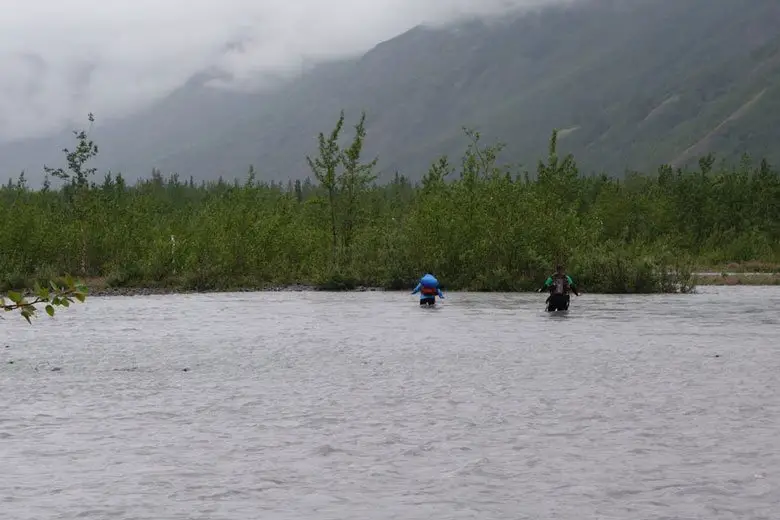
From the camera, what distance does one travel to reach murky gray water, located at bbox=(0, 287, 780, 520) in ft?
37.7

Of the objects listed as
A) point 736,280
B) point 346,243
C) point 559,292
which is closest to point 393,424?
point 559,292

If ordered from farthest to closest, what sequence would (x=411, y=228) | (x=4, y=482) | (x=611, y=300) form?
(x=411, y=228)
(x=611, y=300)
(x=4, y=482)

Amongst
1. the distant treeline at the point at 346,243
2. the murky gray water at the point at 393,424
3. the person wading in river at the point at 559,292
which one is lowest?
the murky gray water at the point at 393,424

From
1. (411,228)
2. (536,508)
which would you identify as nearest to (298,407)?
(536,508)

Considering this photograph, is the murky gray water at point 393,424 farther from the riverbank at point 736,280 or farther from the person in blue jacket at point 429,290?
the riverbank at point 736,280

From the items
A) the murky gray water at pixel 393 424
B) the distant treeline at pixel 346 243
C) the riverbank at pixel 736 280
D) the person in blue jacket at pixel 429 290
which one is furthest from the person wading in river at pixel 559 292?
the riverbank at pixel 736 280

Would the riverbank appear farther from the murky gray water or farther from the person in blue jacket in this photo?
the murky gray water

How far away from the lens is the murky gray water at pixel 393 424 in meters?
11.5

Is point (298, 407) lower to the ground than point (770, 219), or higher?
lower

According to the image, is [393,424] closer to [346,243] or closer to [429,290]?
[429,290]

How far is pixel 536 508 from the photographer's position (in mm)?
11070

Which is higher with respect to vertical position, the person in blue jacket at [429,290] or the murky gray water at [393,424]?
the person in blue jacket at [429,290]

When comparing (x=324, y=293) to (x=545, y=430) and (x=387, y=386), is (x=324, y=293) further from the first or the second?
(x=545, y=430)

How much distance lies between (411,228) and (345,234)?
42.6 ft
